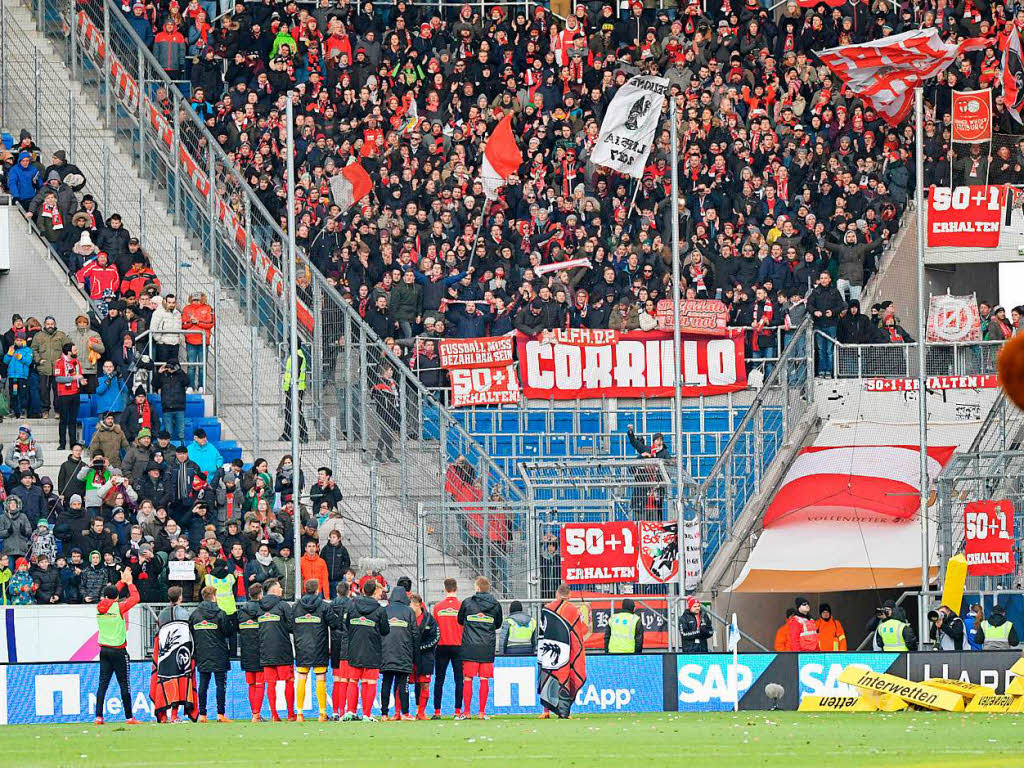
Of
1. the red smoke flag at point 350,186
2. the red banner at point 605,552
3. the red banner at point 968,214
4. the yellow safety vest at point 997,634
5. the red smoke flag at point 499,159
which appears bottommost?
the yellow safety vest at point 997,634

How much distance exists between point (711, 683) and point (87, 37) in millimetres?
16422

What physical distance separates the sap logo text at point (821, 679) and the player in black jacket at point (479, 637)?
3.73m

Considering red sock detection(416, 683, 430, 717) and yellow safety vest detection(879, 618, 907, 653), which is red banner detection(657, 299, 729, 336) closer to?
yellow safety vest detection(879, 618, 907, 653)

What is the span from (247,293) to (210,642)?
9.40 metres

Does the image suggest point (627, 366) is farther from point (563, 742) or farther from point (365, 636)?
point (563, 742)

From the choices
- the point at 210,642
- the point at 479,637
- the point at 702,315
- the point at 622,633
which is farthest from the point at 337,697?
the point at 702,315

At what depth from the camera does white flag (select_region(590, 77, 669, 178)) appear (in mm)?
35000

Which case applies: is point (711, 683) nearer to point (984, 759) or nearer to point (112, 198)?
point (984, 759)

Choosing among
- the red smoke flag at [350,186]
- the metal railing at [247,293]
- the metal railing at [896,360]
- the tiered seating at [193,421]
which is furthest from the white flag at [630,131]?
the tiered seating at [193,421]

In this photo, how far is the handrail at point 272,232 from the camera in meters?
30.7

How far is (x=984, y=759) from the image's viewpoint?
18.0 metres

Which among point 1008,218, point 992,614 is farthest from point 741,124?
point 992,614

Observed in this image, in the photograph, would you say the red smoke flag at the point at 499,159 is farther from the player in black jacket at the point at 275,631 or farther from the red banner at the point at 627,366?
the player in black jacket at the point at 275,631

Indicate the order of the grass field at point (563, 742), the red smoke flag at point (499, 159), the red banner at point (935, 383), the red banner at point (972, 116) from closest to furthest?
the grass field at point (563, 742) < the red banner at point (935, 383) < the red banner at point (972, 116) < the red smoke flag at point (499, 159)
